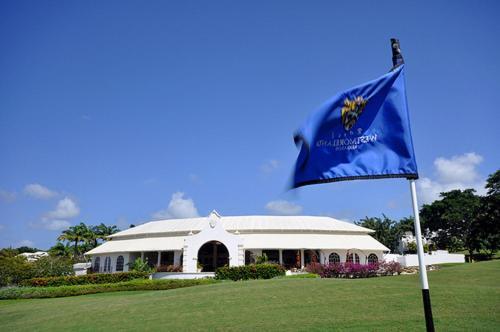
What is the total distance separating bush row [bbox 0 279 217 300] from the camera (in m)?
28.0

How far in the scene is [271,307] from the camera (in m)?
14.1

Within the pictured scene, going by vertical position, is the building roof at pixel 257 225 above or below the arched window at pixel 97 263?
above

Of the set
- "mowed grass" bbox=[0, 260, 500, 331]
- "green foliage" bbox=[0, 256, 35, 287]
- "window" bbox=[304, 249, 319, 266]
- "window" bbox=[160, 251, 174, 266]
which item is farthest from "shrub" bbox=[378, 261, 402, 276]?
"green foliage" bbox=[0, 256, 35, 287]

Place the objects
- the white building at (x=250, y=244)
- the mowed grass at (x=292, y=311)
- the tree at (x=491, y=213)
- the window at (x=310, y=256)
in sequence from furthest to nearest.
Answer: the tree at (x=491, y=213) → the window at (x=310, y=256) → the white building at (x=250, y=244) → the mowed grass at (x=292, y=311)

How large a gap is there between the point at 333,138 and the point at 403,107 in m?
1.26

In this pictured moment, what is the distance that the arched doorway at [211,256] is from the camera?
131 ft

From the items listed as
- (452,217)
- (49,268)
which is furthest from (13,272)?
(452,217)

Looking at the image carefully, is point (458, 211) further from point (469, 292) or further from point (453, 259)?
point (469, 292)

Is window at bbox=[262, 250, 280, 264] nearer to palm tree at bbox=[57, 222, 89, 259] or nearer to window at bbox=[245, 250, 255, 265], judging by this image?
window at bbox=[245, 250, 255, 265]

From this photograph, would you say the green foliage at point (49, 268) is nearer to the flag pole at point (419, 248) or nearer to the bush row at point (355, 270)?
the bush row at point (355, 270)

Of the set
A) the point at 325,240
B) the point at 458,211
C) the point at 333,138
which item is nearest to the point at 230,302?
the point at 333,138

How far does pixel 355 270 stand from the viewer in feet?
96.3

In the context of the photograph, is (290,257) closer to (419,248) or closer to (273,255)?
(273,255)

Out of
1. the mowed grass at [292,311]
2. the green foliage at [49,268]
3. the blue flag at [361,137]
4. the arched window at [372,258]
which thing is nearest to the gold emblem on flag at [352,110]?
the blue flag at [361,137]
